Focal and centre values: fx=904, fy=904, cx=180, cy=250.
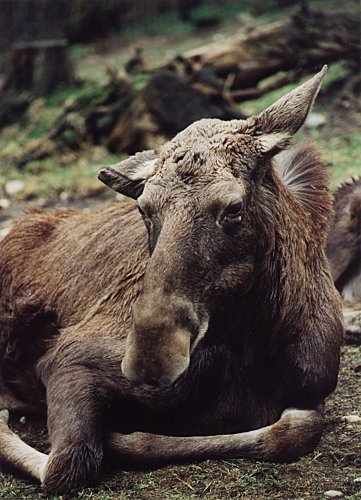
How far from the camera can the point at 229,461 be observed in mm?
5062

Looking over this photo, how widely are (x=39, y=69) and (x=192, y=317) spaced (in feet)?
42.0

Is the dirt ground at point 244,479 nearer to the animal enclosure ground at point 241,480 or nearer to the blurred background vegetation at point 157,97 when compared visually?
the animal enclosure ground at point 241,480

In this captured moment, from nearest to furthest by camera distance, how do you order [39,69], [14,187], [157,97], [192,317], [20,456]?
[192,317] < [20,456] < [157,97] < [14,187] < [39,69]

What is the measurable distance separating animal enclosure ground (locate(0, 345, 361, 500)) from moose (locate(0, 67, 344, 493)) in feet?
0.26

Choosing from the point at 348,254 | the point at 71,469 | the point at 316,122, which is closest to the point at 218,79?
the point at 316,122

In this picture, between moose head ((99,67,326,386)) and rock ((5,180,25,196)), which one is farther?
rock ((5,180,25,196))

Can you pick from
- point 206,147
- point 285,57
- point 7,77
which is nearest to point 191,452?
point 206,147

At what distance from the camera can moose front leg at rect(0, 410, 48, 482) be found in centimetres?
516

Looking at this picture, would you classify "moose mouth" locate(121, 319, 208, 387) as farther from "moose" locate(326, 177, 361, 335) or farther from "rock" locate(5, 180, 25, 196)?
"rock" locate(5, 180, 25, 196)

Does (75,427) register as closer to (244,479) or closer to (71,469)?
(71,469)

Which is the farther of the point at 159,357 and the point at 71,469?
the point at 71,469

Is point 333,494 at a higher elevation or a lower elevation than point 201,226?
lower

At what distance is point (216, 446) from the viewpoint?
5.09m

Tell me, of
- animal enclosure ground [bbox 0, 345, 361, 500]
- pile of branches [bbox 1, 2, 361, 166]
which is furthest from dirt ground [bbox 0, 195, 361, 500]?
pile of branches [bbox 1, 2, 361, 166]
